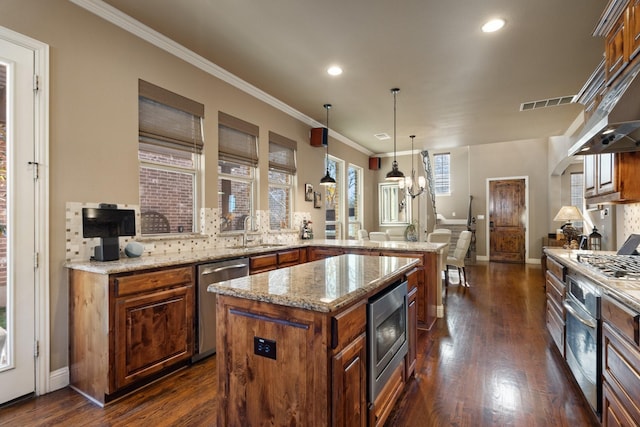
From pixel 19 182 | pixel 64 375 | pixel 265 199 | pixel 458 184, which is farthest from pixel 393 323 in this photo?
Result: pixel 458 184

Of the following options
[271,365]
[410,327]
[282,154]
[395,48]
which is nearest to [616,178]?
[410,327]

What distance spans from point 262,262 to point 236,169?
4.31 ft

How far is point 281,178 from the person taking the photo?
493 cm

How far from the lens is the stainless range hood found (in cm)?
170

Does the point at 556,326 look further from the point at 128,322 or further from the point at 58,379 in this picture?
the point at 58,379

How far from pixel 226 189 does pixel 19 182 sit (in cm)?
196

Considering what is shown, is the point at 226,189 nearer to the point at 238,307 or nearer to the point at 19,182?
the point at 19,182

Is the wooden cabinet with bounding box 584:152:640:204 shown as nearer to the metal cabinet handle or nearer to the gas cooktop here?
the gas cooktop

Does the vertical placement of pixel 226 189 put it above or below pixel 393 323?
above

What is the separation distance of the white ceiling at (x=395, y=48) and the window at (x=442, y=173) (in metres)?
5.10

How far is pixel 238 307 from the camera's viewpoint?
1462 mm

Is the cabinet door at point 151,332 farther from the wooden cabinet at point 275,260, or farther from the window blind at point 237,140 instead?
the window blind at point 237,140

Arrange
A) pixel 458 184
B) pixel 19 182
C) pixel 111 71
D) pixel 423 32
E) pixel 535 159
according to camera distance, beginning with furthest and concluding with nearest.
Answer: pixel 458 184, pixel 535 159, pixel 423 32, pixel 111 71, pixel 19 182

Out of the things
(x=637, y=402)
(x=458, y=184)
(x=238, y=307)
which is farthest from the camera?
(x=458, y=184)
